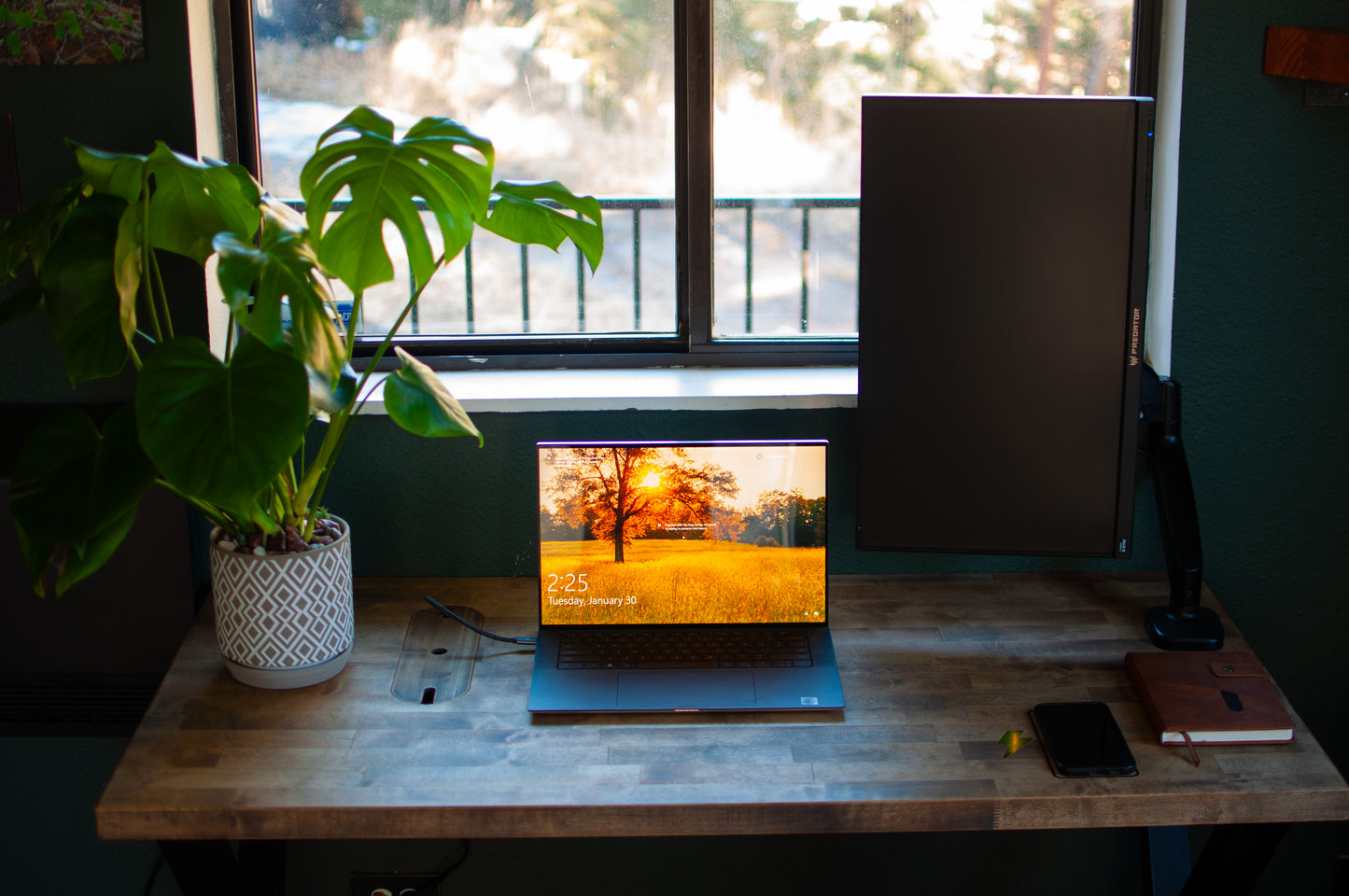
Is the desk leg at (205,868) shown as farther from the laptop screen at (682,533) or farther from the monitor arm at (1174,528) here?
the monitor arm at (1174,528)

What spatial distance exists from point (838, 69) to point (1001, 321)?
2.09 ft

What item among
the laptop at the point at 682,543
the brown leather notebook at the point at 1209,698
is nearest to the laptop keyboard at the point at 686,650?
the laptop at the point at 682,543

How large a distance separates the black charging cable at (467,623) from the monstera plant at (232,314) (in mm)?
263

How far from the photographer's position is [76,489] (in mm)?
1159

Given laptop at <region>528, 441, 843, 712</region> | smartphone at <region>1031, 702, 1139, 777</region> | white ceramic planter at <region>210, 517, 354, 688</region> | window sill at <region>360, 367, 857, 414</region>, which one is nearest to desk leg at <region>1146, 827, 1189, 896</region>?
smartphone at <region>1031, 702, 1139, 777</region>

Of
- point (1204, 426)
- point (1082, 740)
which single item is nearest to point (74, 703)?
point (1082, 740)

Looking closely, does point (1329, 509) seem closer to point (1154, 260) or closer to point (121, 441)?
point (1154, 260)

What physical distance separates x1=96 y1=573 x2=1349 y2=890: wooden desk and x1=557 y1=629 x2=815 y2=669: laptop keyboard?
0.07m

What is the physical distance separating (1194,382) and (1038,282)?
1.48 feet

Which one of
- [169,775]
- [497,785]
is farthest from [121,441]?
[497,785]

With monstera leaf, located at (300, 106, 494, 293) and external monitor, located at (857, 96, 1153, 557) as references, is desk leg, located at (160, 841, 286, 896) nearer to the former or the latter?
monstera leaf, located at (300, 106, 494, 293)

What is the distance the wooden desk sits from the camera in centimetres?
116

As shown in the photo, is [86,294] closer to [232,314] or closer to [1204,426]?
[232,314]

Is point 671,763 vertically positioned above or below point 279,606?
below
